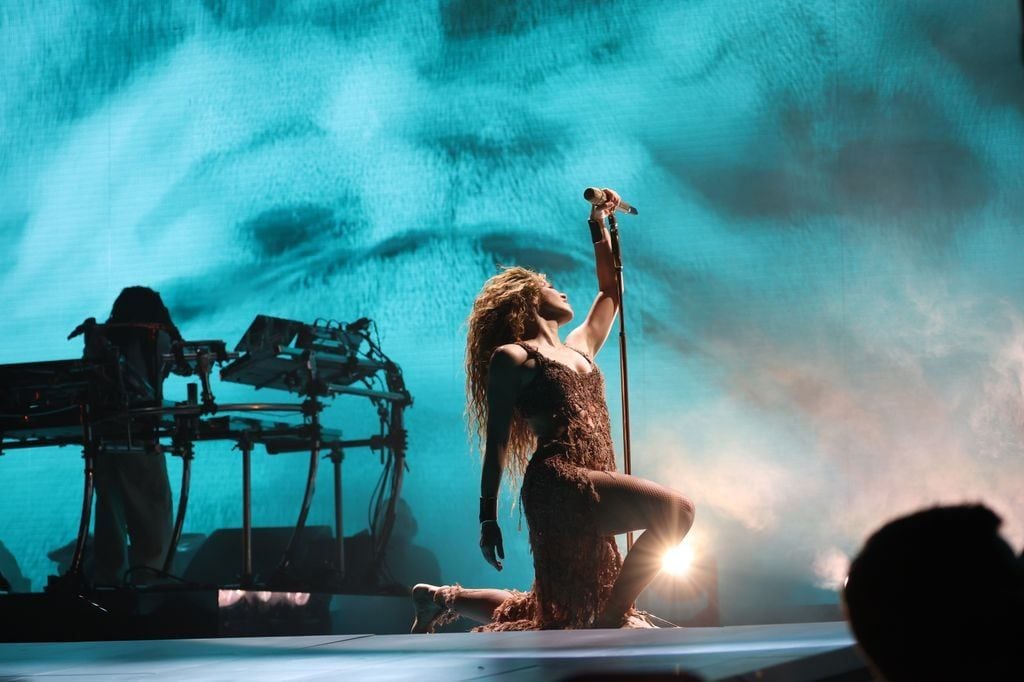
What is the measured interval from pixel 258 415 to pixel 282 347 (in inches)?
41.1

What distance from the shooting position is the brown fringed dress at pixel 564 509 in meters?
2.63

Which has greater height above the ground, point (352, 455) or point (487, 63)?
point (487, 63)

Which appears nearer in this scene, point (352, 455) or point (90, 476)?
point (90, 476)

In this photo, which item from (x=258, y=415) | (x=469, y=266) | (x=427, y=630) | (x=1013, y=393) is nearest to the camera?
(x=427, y=630)

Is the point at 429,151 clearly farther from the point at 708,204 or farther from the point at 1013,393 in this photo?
the point at 1013,393

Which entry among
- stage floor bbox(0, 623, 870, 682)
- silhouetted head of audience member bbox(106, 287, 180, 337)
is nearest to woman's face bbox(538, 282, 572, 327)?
stage floor bbox(0, 623, 870, 682)

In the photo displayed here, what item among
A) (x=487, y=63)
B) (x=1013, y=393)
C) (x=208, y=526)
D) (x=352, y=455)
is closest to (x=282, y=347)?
(x=352, y=455)

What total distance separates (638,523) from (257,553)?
3190mm

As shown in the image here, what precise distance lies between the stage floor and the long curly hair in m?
0.98

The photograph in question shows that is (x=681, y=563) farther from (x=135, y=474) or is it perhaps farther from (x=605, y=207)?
(x=135, y=474)

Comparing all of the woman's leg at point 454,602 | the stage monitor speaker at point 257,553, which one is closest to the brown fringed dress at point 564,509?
the woman's leg at point 454,602

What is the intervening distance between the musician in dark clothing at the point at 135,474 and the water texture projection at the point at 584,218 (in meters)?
0.27

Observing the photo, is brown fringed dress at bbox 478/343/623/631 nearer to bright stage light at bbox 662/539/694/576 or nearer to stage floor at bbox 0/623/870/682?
stage floor at bbox 0/623/870/682

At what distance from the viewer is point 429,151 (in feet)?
17.6
